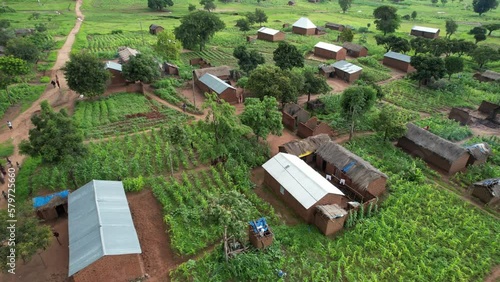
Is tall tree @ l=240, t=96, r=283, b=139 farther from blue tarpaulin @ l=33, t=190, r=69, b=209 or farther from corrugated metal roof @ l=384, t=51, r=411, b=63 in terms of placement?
corrugated metal roof @ l=384, t=51, r=411, b=63

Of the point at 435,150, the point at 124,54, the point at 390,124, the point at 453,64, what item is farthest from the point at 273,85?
the point at 124,54

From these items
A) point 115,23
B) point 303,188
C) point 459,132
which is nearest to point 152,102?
point 303,188

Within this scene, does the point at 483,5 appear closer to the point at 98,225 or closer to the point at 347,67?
the point at 347,67

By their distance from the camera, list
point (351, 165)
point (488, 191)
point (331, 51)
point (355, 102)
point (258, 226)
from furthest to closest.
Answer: point (331, 51) < point (355, 102) < point (351, 165) < point (488, 191) < point (258, 226)

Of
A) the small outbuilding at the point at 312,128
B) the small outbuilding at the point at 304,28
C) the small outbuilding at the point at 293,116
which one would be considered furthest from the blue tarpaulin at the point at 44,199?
the small outbuilding at the point at 304,28

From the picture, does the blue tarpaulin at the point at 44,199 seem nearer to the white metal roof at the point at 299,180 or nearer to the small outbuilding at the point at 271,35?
the white metal roof at the point at 299,180

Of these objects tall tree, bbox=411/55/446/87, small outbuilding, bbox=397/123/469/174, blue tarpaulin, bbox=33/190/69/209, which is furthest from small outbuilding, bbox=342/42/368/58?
blue tarpaulin, bbox=33/190/69/209

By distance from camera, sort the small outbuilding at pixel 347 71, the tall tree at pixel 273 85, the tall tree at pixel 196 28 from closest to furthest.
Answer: the tall tree at pixel 273 85, the small outbuilding at pixel 347 71, the tall tree at pixel 196 28
